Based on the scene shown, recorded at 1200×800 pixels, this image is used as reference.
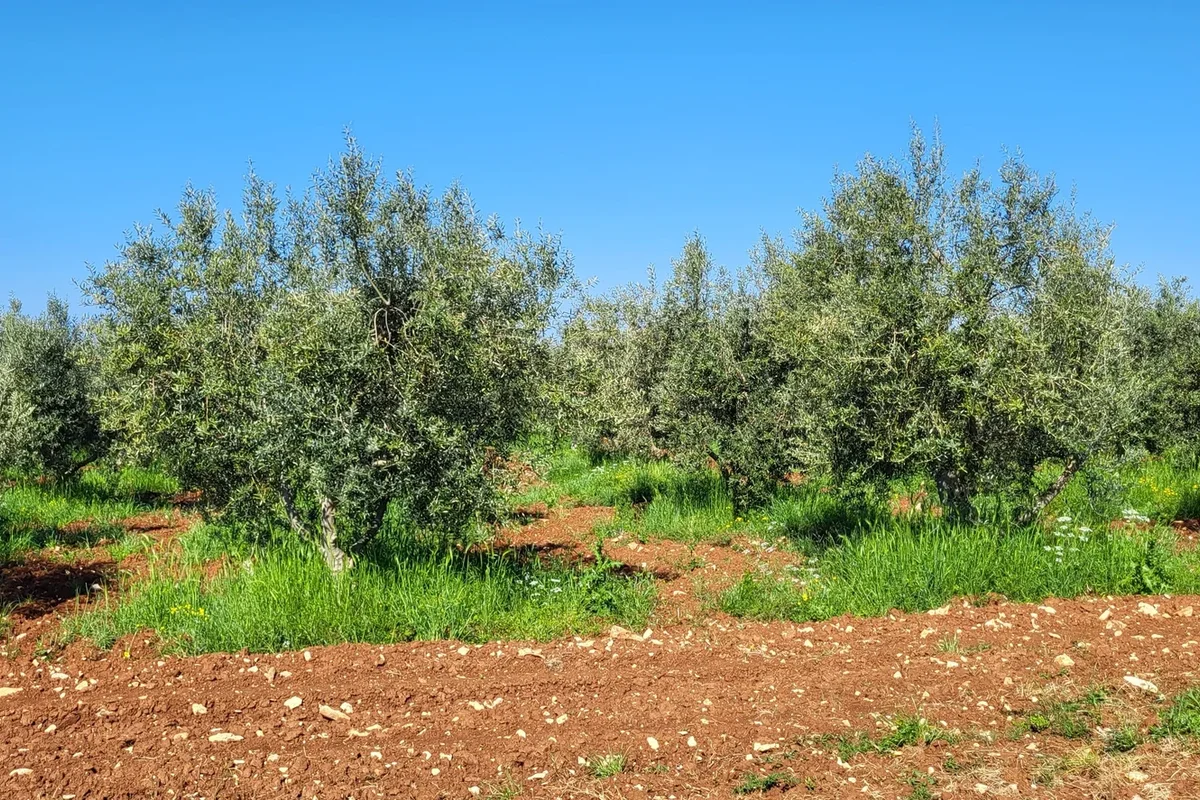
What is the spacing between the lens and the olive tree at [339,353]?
8328mm

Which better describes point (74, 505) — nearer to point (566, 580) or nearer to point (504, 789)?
point (566, 580)

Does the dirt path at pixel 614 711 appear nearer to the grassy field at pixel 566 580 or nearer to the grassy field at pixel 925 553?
the grassy field at pixel 566 580

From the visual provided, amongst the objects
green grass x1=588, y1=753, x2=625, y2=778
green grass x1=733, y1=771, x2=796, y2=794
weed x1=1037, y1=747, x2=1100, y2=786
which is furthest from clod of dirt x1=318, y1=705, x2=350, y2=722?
weed x1=1037, y1=747, x2=1100, y2=786

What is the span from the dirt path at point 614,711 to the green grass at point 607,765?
0.06 meters

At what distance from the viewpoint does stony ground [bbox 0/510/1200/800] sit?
4984mm

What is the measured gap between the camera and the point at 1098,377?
1056cm

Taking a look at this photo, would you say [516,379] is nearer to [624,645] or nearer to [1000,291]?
[624,645]

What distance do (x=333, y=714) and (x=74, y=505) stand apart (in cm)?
1140

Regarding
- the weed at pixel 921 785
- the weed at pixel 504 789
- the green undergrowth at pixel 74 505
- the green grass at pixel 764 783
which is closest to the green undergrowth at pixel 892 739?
the weed at pixel 921 785

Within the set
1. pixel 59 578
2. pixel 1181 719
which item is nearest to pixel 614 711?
pixel 1181 719

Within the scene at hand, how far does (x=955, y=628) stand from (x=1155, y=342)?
14616 millimetres

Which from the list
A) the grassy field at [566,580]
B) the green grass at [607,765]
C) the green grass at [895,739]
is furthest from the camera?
the grassy field at [566,580]

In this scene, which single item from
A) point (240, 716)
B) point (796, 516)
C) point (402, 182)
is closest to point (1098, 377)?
point (796, 516)

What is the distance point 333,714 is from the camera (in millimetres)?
6062
